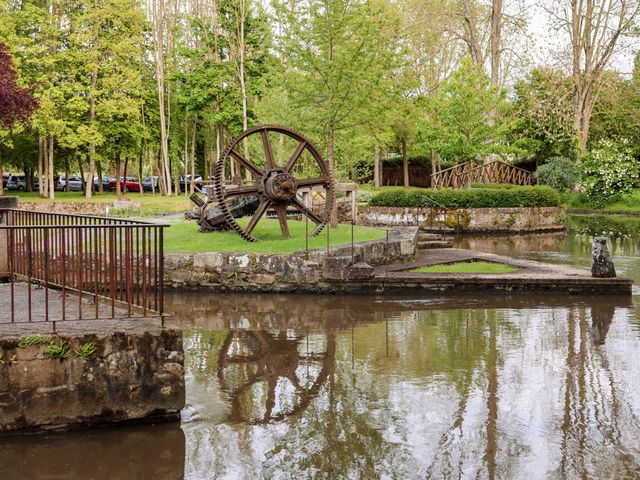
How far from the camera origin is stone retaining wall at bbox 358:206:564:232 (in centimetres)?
2881

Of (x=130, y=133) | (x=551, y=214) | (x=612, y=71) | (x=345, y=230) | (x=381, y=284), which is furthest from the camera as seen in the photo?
(x=612, y=71)

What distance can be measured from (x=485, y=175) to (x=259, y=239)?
24.4 meters

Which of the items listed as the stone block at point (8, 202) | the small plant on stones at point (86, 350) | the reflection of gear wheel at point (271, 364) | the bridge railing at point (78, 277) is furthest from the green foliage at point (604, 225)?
the small plant on stones at point (86, 350)

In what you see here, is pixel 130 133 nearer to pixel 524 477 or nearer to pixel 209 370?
pixel 209 370

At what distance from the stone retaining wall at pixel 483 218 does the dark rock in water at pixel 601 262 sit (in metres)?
15.1

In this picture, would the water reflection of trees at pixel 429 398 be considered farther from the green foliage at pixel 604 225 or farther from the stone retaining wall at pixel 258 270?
the green foliage at pixel 604 225

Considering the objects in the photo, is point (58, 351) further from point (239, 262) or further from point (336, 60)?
point (336, 60)

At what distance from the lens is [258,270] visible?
1419 cm

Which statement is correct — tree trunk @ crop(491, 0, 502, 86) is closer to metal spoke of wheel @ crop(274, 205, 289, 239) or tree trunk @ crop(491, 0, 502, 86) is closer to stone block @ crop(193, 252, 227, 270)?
metal spoke of wheel @ crop(274, 205, 289, 239)

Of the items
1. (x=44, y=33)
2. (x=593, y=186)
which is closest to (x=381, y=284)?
(x=593, y=186)

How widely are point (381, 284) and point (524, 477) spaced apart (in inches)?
335

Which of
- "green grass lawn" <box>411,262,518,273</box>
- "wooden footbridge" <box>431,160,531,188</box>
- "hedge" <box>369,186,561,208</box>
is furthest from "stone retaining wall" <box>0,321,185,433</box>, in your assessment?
"wooden footbridge" <box>431,160,531,188</box>

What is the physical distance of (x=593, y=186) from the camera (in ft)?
124

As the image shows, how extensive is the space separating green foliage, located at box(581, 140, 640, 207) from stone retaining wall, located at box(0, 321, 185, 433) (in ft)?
114
